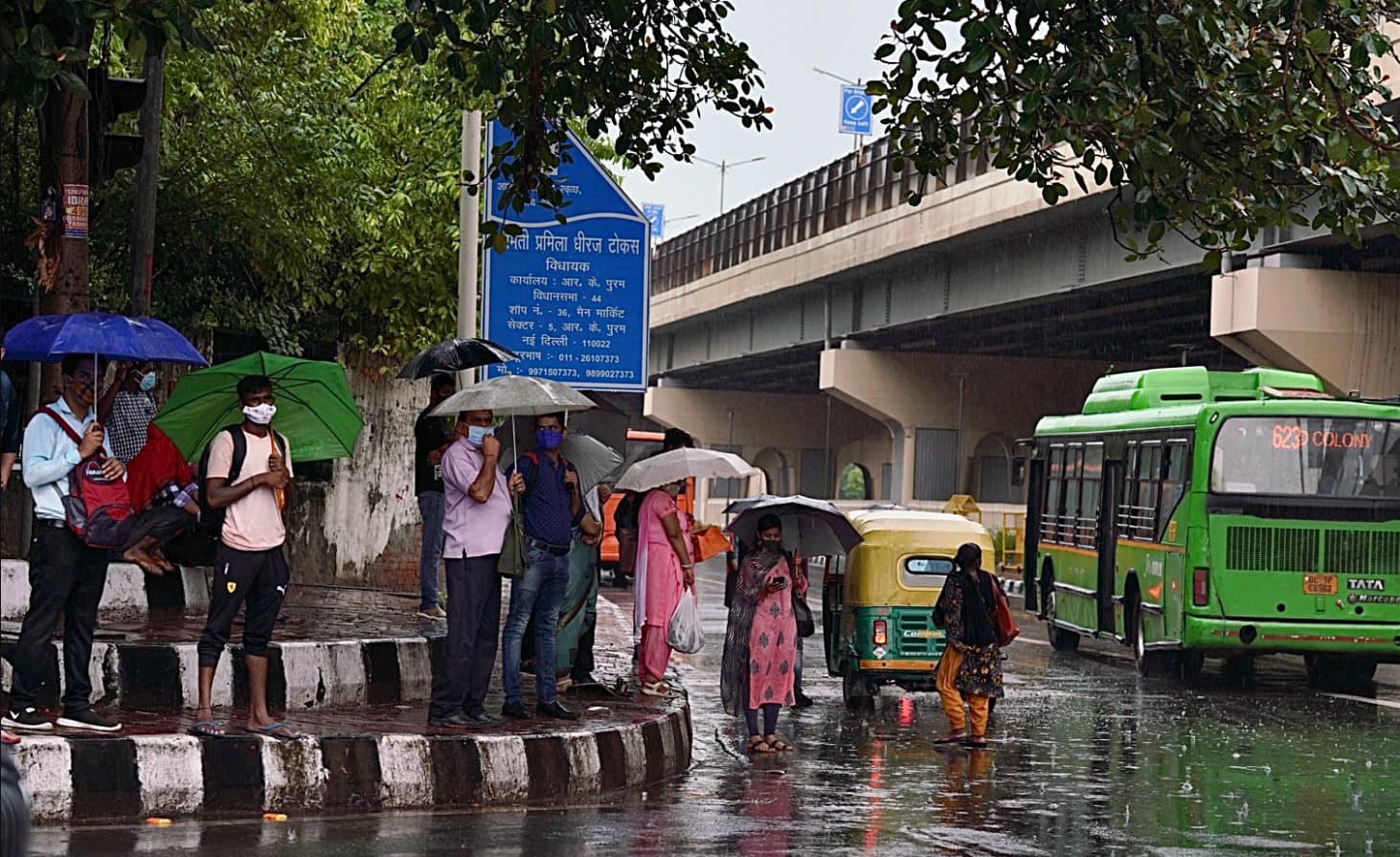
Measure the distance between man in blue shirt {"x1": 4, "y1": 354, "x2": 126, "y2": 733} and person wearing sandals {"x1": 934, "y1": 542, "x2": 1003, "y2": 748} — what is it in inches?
221

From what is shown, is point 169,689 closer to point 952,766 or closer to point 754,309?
point 952,766

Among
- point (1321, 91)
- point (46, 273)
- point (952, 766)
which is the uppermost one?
point (1321, 91)

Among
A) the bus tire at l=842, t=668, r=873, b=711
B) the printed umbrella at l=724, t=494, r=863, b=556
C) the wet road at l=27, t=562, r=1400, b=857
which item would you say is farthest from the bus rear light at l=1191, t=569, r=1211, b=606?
the printed umbrella at l=724, t=494, r=863, b=556

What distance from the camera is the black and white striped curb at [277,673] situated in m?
11.1

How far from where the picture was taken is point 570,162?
1466 cm

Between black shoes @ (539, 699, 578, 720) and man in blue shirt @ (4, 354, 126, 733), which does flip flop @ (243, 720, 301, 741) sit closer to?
man in blue shirt @ (4, 354, 126, 733)

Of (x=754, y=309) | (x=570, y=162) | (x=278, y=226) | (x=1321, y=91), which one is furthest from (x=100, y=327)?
(x=754, y=309)

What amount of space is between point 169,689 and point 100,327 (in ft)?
6.63

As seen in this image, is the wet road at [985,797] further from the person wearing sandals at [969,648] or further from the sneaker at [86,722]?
the sneaker at [86,722]

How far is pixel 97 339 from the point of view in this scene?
33.6ft

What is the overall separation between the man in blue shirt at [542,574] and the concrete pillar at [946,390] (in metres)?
33.1

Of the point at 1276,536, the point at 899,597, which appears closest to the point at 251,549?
the point at 899,597

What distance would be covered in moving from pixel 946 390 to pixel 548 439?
37.2m

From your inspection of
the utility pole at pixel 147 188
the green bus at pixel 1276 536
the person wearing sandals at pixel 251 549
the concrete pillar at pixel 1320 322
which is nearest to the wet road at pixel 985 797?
the person wearing sandals at pixel 251 549
